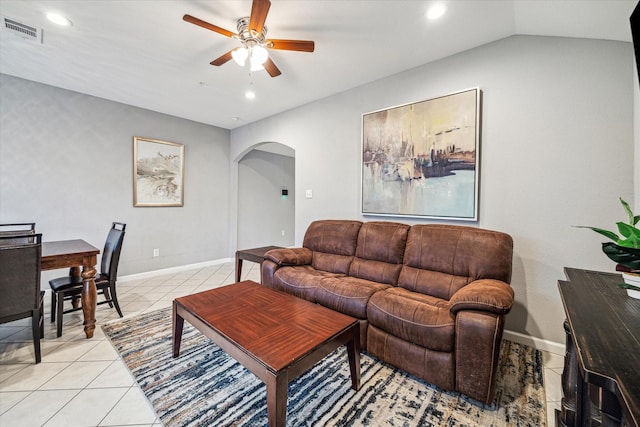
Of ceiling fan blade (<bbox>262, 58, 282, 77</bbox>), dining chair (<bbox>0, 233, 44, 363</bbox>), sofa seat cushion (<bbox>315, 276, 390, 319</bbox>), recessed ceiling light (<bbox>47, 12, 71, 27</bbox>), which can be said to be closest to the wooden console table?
sofa seat cushion (<bbox>315, 276, 390, 319</bbox>)

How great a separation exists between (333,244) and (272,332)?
157 cm

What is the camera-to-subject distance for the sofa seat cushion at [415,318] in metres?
1.60

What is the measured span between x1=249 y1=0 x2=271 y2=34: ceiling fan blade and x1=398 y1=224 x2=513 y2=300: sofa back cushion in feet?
6.82

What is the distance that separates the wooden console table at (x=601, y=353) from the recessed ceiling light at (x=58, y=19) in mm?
3572

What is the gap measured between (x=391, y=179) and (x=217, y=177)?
3438 mm

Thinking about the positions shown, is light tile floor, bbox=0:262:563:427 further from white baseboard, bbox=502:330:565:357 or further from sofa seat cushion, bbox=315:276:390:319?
sofa seat cushion, bbox=315:276:390:319

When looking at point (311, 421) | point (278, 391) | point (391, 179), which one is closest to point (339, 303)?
point (311, 421)

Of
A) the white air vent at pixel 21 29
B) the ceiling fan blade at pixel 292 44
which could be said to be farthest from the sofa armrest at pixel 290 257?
the white air vent at pixel 21 29

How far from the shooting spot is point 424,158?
261 centimetres

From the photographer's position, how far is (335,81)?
10.0 feet

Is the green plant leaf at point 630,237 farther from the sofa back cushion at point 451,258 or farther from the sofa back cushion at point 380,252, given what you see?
the sofa back cushion at point 380,252

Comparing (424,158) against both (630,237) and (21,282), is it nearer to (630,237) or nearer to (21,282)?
(630,237)

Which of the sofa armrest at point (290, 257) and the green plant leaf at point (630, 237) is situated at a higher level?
the green plant leaf at point (630, 237)

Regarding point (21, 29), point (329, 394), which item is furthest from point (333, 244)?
point (21, 29)
